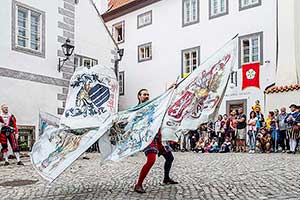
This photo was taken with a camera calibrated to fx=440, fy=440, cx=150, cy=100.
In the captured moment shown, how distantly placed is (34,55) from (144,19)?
1226 cm

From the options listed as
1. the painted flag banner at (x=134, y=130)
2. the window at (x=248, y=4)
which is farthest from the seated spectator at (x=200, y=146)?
the painted flag banner at (x=134, y=130)

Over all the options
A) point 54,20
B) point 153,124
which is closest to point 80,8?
point 54,20

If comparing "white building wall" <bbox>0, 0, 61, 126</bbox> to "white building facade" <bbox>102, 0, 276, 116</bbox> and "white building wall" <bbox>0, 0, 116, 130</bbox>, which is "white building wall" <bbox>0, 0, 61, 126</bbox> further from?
"white building facade" <bbox>102, 0, 276, 116</bbox>

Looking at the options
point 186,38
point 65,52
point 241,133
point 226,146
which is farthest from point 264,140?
point 186,38

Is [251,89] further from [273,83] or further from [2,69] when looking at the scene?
[2,69]

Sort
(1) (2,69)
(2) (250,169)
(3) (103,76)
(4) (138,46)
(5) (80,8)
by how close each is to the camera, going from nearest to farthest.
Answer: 1. (3) (103,76)
2. (2) (250,169)
3. (1) (2,69)
4. (5) (80,8)
5. (4) (138,46)

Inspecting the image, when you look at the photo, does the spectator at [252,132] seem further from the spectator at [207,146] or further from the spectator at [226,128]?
the spectator at [207,146]

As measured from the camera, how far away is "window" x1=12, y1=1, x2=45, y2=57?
51.8ft

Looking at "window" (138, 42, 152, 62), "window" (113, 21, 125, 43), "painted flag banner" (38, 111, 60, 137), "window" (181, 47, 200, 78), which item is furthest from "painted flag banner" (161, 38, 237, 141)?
"window" (113, 21, 125, 43)

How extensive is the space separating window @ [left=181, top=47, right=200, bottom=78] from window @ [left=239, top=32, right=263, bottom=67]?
288 centimetres

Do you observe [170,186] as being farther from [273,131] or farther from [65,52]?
[65,52]

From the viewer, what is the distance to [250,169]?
994 cm

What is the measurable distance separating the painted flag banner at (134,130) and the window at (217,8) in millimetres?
16734

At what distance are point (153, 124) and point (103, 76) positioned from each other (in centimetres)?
169
